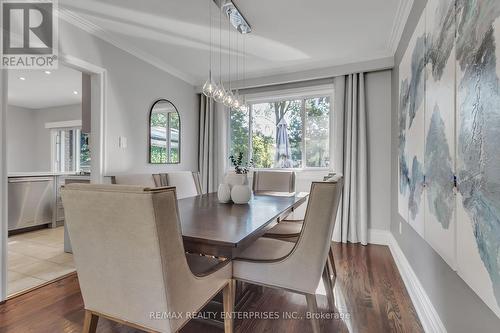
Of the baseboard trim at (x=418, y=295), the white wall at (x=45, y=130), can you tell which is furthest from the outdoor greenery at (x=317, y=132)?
the white wall at (x=45, y=130)

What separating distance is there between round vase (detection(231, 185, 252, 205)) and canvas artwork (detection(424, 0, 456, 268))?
3.98 ft

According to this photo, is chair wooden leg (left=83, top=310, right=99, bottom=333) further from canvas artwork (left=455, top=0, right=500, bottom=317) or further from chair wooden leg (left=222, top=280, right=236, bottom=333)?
canvas artwork (left=455, top=0, right=500, bottom=317)

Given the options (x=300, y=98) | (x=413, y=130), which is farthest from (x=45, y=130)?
(x=413, y=130)

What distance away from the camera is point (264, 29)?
8.46 feet

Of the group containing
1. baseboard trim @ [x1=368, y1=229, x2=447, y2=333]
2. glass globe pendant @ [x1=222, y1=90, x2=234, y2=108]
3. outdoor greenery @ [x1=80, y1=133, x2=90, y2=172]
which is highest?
glass globe pendant @ [x1=222, y1=90, x2=234, y2=108]

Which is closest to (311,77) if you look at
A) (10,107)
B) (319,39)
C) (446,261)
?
(319,39)

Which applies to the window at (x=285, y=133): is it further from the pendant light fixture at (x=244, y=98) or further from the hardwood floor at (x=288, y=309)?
the hardwood floor at (x=288, y=309)

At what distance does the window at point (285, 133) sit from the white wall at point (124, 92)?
1.20 meters

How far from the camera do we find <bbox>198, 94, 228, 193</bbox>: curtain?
160 inches

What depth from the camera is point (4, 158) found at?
1886 millimetres

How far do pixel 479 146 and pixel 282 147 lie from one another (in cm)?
300

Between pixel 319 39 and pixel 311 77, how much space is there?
744 mm

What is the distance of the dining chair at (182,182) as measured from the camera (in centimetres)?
272

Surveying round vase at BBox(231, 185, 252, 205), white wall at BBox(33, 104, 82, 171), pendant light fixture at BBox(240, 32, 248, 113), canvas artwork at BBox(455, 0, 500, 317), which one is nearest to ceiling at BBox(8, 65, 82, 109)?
white wall at BBox(33, 104, 82, 171)
